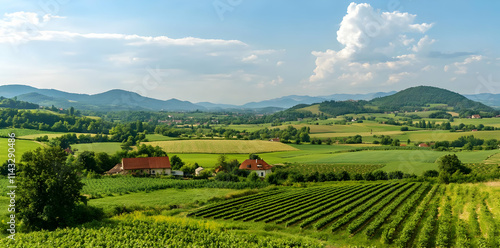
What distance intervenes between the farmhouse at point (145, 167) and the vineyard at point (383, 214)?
28998 mm

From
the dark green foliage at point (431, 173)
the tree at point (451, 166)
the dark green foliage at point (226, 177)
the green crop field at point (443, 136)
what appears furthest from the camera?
the green crop field at point (443, 136)

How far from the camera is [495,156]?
70.9 meters

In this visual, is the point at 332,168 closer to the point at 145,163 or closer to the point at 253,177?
the point at 253,177

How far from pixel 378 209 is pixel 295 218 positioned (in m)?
8.00

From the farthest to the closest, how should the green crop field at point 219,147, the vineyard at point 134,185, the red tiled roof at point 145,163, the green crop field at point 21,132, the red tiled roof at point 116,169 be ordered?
the green crop field at point 219,147
the green crop field at point 21,132
the red tiled roof at point 116,169
the red tiled roof at point 145,163
the vineyard at point 134,185

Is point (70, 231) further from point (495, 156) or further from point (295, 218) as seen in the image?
point (495, 156)

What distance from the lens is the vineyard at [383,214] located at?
23.0m

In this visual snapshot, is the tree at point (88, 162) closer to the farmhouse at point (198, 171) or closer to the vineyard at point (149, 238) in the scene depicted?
the farmhouse at point (198, 171)

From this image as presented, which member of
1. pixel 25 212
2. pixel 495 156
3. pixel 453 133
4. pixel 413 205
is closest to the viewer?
pixel 25 212

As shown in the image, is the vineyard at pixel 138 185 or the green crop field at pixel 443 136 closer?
the vineyard at pixel 138 185

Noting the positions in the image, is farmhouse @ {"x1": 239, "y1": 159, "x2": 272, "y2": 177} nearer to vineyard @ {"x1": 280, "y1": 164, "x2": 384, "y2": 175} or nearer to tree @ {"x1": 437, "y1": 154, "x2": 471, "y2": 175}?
vineyard @ {"x1": 280, "y1": 164, "x2": 384, "y2": 175}

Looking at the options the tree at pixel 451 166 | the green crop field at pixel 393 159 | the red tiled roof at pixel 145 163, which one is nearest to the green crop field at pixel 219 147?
the green crop field at pixel 393 159

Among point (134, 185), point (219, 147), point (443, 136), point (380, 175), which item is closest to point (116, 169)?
point (134, 185)

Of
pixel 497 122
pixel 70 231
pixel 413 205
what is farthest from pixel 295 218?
pixel 497 122
